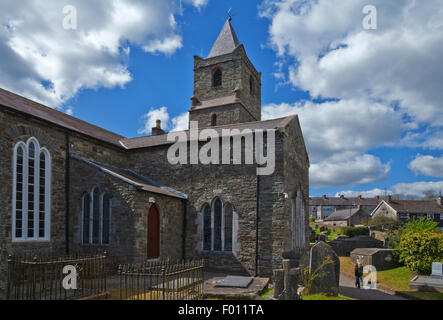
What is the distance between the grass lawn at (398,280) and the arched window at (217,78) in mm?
18923

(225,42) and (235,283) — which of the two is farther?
(225,42)

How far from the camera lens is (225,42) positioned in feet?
103

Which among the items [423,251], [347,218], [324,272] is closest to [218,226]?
[324,272]

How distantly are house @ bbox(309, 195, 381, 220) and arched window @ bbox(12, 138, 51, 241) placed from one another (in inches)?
3282

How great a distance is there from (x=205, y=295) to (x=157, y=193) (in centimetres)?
623

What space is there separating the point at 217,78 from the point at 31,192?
65.6 ft

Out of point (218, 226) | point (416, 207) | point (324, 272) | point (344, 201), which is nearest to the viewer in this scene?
point (324, 272)

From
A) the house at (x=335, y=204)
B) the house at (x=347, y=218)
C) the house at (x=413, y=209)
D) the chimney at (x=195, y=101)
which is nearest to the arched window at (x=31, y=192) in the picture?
the chimney at (x=195, y=101)

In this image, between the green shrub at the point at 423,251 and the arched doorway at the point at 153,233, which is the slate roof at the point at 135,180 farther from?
the green shrub at the point at 423,251

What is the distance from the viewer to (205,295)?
10.4m

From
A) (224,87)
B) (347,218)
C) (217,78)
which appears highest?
(217,78)

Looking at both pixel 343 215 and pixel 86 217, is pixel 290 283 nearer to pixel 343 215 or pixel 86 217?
pixel 86 217

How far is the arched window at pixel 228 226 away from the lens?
1641 centimetres
